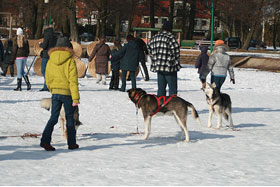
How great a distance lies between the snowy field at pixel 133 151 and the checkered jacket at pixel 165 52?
1.08m

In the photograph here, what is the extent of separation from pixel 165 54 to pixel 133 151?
327 centimetres

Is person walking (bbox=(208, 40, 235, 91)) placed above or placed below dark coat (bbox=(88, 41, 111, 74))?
above

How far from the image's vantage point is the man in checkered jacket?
10195 millimetres

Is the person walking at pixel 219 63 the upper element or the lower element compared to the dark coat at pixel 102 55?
upper

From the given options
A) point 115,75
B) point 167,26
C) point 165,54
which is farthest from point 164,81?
point 115,75

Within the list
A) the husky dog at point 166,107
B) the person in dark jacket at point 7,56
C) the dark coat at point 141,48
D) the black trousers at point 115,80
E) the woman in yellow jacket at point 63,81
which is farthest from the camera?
the person in dark jacket at point 7,56

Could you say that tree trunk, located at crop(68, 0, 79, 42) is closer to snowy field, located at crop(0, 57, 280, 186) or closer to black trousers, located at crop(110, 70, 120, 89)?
black trousers, located at crop(110, 70, 120, 89)

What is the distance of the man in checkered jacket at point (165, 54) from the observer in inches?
401

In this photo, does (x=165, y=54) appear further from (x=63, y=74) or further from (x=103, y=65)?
(x=103, y=65)

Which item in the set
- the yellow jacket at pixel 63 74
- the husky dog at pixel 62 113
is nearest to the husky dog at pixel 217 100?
the husky dog at pixel 62 113

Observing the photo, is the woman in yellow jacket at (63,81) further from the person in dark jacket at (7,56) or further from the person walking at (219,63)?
the person in dark jacket at (7,56)

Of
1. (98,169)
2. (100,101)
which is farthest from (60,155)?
(100,101)

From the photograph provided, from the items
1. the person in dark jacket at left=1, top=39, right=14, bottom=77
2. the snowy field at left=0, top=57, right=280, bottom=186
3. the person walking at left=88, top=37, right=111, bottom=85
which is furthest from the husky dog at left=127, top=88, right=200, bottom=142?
the person in dark jacket at left=1, top=39, right=14, bottom=77

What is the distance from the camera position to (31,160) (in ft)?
21.6
